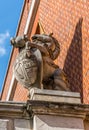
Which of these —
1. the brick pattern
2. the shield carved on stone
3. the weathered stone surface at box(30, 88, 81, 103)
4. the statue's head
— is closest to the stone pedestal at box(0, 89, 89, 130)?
the weathered stone surface at box(30, 88, 81, 103)

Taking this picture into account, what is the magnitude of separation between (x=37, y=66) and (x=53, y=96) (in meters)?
0.67

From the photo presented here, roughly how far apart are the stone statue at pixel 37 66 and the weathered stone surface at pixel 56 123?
0.74 m

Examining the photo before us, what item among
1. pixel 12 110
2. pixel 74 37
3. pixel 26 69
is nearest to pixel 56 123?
pixel 12 110

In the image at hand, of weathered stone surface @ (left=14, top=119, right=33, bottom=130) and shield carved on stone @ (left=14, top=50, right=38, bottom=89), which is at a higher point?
shield carved on stone @ (left=14, top=50, right=38, bottom=89)

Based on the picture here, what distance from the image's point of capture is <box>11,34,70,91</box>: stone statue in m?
7.96

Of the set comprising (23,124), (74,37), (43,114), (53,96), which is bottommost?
(23,124)

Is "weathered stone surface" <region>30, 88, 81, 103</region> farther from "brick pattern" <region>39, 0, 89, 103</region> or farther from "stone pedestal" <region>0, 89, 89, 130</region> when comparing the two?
"brick pattern" <region>39, 0, 89, 103</region>

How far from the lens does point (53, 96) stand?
25.1ft

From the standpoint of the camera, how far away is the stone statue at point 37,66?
7.96 m

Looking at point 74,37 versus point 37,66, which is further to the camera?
point 74,37

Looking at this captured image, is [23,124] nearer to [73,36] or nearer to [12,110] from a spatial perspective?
[12,110]

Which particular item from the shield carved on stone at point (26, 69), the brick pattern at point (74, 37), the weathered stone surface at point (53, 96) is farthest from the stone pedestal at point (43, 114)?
the brick pattern at point (74, 37)

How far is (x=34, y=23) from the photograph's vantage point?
48.0 ft

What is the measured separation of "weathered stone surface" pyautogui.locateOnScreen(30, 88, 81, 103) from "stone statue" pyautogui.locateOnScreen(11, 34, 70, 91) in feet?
1.00
